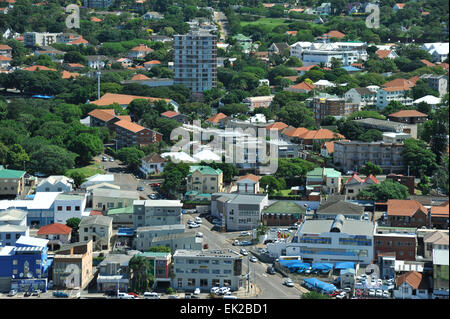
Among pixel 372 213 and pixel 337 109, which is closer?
pixel 372 213

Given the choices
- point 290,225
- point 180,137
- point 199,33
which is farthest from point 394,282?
point 199,33

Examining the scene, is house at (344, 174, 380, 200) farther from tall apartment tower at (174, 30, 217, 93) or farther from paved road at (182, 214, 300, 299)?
tall apartment tower at (174, 30, 217, 93)

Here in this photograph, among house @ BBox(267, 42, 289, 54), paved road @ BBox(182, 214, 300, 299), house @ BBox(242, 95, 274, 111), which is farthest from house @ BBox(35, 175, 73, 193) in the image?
house @ BBox(267, 42, 289, 54)

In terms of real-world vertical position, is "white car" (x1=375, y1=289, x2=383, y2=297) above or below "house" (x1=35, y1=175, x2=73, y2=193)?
below

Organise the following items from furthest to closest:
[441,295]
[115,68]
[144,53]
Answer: [144,53]
[115,68]
[441,295]
